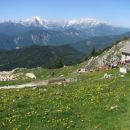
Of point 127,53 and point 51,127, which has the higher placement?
point 51,127

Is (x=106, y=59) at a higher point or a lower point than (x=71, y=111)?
lower

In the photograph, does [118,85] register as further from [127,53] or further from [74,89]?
[127,53]

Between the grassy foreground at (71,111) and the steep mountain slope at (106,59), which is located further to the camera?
the steep mountain slope at (106,59)

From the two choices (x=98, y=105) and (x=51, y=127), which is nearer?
(x=51, y=127)

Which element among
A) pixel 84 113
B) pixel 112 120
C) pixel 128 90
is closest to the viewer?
pixel 112 120

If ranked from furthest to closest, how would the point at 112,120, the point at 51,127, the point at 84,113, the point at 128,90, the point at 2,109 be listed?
the point at 128,90 < the point at 2,109 < the point at 84,113 < the point at 112,120 < the point at 51,127

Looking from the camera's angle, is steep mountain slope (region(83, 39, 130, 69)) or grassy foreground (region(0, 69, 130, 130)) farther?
steep mountain slope (region(83, 39, 130, 69))

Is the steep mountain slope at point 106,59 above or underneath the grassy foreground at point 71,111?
underneath

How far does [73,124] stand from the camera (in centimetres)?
2455

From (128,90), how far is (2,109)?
12.8 m

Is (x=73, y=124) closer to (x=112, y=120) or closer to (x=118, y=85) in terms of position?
(x=112, y=120)

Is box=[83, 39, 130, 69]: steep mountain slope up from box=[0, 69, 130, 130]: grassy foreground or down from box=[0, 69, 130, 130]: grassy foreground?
down

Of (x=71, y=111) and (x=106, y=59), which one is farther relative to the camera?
(x=106, y=59)

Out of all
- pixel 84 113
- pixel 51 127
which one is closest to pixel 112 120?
pixel 84 113
